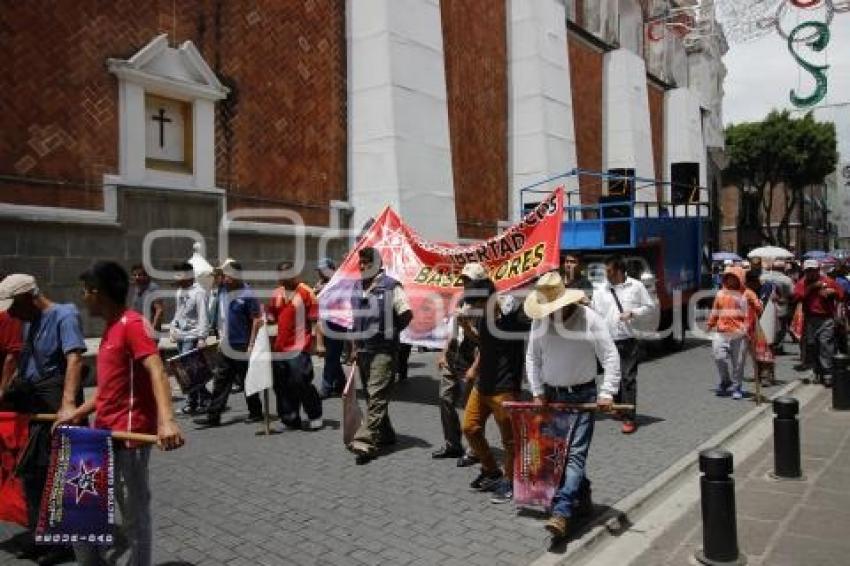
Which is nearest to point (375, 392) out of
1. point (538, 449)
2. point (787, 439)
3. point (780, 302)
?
point (538, 449)

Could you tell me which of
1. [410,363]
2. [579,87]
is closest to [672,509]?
[410,363]

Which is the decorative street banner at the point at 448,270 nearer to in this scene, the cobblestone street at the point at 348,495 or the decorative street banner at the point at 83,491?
the cobblestone street at the point at 348,495

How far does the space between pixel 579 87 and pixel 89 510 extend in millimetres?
26648

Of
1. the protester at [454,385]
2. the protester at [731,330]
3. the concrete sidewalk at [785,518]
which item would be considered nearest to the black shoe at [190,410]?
the protester at [454,385]

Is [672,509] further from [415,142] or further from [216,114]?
[415,142]

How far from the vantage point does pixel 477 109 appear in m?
21.0

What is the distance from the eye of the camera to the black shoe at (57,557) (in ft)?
14.1

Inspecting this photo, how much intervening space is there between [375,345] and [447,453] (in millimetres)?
1246

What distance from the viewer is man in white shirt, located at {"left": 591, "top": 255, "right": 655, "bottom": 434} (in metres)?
7.97

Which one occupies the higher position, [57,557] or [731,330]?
[731,330]

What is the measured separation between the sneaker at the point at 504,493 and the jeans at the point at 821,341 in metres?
7.76

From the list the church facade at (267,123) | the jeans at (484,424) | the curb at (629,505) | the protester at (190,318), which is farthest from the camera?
the church facade at (267,123)

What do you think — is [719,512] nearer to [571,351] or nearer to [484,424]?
[571,351]

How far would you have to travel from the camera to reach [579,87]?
27438 mm
